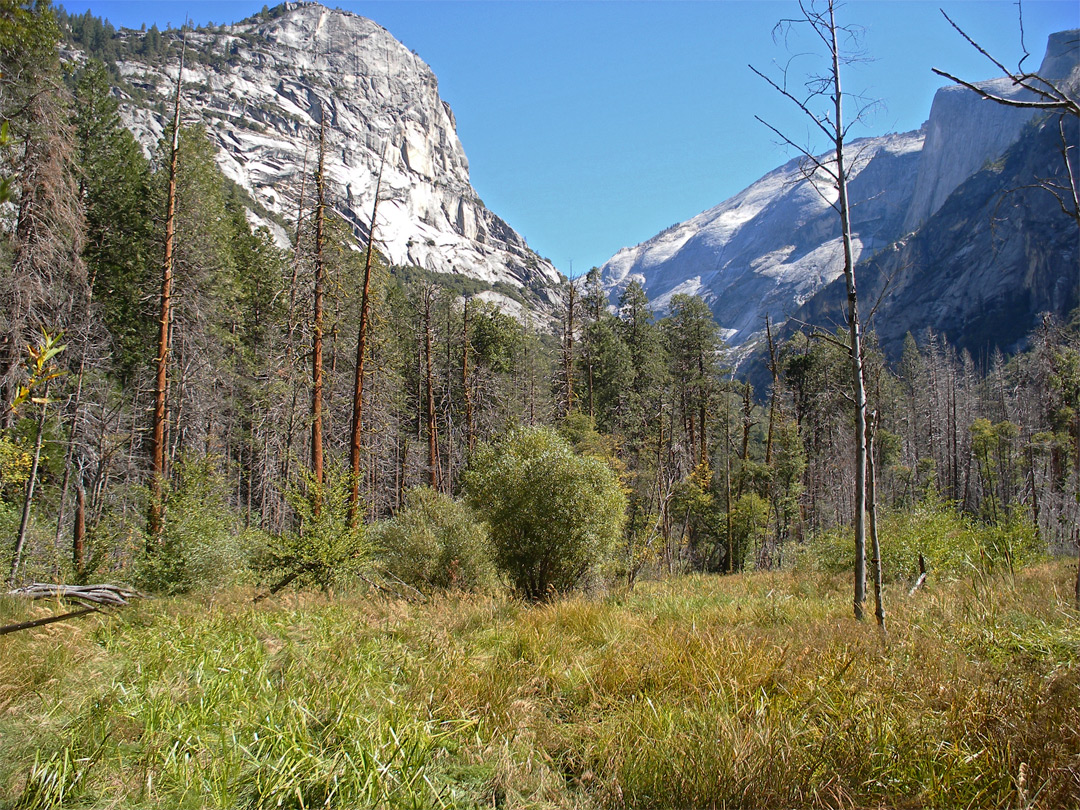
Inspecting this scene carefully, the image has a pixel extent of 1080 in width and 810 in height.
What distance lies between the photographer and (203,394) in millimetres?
25109

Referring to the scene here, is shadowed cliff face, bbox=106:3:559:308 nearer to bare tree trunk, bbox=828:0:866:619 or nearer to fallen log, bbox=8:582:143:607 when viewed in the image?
fallen log, bbox=8:582:143:607

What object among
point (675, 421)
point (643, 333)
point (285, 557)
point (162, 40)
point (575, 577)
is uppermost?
point (162, 40)

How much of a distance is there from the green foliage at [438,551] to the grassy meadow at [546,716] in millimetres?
7487

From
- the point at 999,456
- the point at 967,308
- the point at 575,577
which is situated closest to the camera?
the point at 575,577

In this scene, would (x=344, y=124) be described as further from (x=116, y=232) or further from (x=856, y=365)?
(x=856, y=365)

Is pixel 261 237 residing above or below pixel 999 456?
above

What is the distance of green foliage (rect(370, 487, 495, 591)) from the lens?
1327 cm

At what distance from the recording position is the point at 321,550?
10328mm

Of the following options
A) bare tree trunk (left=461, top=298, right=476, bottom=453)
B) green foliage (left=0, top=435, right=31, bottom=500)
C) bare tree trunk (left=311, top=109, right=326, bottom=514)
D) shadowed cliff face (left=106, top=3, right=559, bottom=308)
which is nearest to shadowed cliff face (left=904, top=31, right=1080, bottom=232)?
shadowed cliff face (left=106, top=3, right=559, bottom=308)

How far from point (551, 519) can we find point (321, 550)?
4.87 metres

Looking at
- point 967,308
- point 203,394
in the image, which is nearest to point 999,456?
point 203,394

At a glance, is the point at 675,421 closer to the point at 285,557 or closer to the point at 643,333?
the point at 643,333

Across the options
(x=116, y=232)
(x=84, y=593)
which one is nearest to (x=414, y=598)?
(x=84, y=593)

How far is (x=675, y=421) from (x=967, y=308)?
116 m
